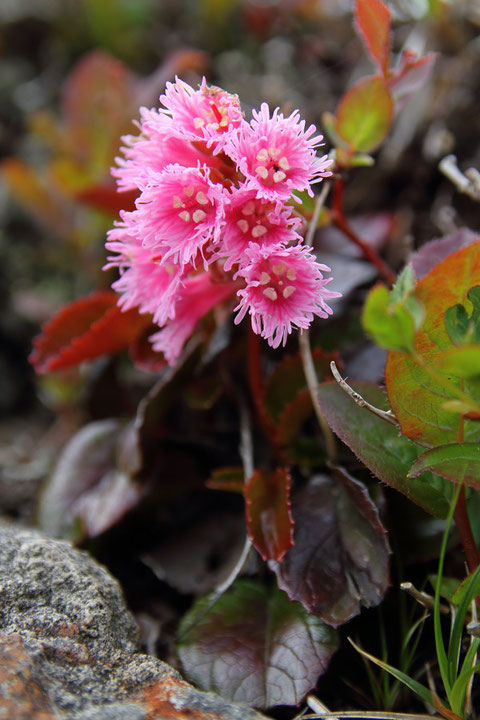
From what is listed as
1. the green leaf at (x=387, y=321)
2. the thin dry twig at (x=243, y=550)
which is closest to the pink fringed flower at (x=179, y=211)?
the green leaf at (x=387, y=321)

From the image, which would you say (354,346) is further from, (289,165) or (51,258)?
(51,258)

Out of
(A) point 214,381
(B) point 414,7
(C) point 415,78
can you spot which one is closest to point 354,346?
(A) point 214,381

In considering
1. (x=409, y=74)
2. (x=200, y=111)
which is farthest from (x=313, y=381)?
(x=409, y=74)

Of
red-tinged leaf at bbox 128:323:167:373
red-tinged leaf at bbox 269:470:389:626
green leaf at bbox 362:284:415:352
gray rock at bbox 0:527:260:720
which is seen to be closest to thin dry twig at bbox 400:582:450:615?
red-tinged leaf at bbox 269:470:389:626

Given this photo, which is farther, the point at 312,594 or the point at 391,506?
the point at 391,506

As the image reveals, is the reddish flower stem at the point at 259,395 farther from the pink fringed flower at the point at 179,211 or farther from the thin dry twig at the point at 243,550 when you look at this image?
the pink fringed flower at the point at 179,211

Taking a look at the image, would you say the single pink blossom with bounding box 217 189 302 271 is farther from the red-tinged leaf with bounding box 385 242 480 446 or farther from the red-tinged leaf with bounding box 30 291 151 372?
the red-tinged leaf with bounding box 30 291 151 372
